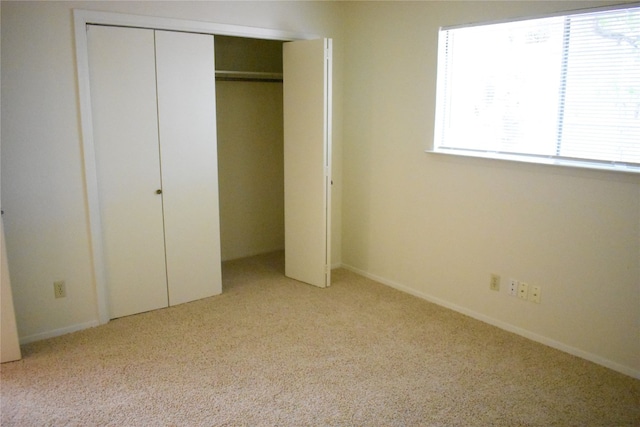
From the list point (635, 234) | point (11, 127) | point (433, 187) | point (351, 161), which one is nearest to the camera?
point (635, 234)

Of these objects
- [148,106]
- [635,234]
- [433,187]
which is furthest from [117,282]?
[635,234]

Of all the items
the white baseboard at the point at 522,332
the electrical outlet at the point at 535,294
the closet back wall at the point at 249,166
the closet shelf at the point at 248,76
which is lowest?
the white baseboard at the point at 522,332

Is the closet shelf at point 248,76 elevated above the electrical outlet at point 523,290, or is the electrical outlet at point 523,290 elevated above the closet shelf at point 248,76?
the closet shelf at point 248,76

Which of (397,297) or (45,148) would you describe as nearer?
(45,148)

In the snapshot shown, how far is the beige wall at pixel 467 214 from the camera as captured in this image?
9.74 ft

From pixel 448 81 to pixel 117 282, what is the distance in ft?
9.07

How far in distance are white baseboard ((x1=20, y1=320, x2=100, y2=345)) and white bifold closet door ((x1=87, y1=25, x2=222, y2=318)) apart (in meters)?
0.15

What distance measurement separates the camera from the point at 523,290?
340cm

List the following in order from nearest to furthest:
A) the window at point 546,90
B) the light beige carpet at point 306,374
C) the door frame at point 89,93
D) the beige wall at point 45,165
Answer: the light beige carpet at point 306,374
the window at point 546,90
the beige wall at point 45,165
the door frame at point 89,93

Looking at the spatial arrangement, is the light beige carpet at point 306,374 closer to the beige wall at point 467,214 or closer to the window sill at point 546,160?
the beige wall at point 467,214

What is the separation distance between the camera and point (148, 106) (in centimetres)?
357

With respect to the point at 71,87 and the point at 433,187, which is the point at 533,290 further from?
the point at 71,87

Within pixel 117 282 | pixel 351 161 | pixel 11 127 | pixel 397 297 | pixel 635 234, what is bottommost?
pixel 397 297

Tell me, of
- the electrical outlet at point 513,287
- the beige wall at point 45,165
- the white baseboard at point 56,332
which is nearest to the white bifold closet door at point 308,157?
the beige wall at point 45,165
